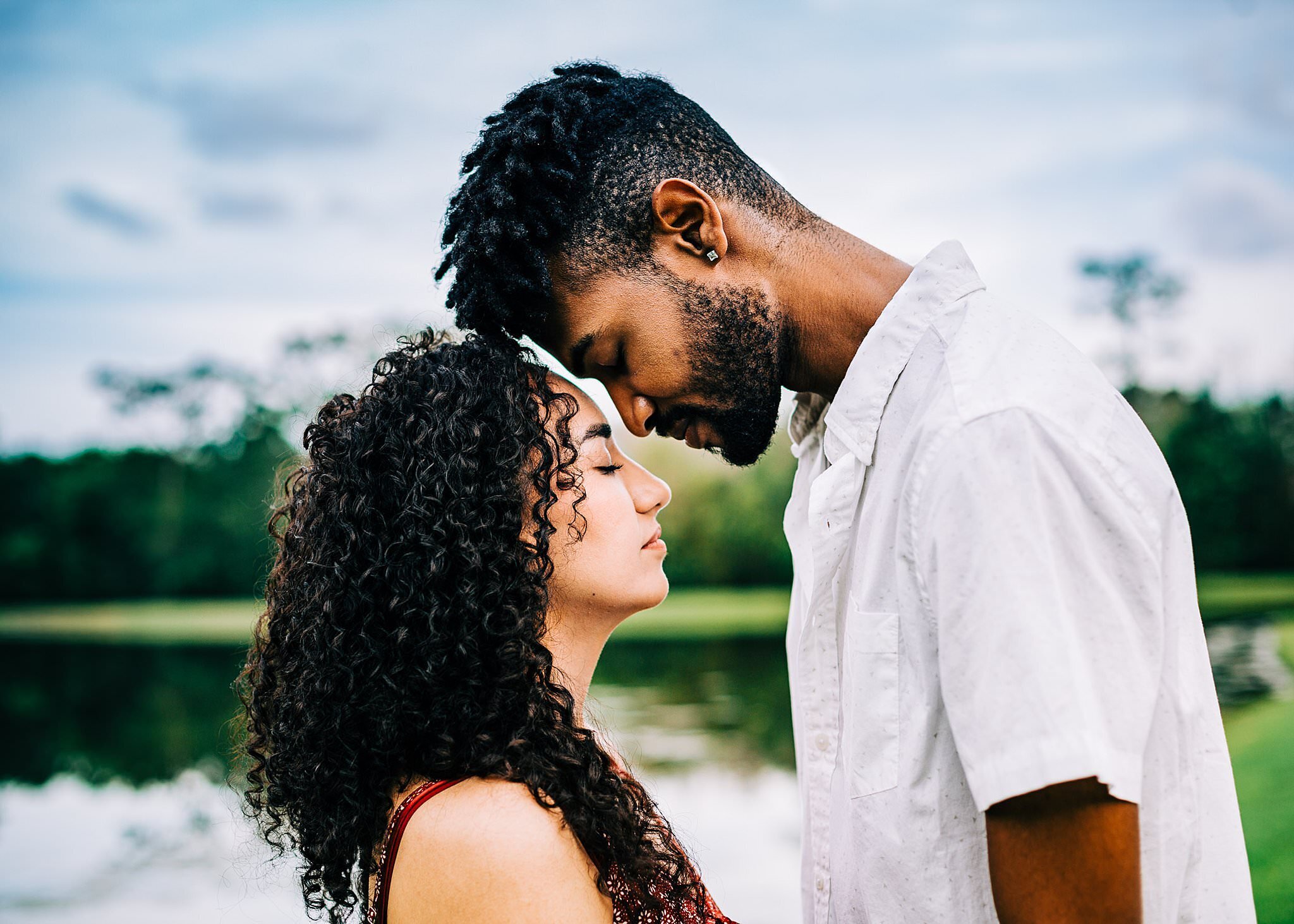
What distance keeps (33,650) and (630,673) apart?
1943cm

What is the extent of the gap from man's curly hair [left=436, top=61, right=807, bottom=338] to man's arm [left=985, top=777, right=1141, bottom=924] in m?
1.21

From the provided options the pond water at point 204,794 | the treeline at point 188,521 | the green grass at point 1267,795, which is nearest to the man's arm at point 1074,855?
the pond water at point 204,794

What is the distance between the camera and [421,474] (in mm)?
2189

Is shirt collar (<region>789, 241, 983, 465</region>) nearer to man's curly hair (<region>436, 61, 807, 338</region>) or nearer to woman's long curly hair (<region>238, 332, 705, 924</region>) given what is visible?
man's curly hair (<region>436, 61, 807, 338</region>)

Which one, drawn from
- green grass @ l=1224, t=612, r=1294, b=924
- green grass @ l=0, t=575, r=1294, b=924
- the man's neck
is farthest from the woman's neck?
Result: green grass @ l=1224, t=612, r=1294, b=924

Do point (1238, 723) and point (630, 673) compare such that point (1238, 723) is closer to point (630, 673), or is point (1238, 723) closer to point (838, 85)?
point (630, 673)

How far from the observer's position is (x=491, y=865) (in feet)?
6.18

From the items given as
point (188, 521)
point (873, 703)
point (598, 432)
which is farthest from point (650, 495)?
point (188, 521)

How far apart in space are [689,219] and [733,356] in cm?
29

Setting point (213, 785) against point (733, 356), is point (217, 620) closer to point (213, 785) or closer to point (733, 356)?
point (213, 785)

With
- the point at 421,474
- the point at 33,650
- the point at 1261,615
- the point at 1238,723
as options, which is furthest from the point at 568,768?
the point at 33,650

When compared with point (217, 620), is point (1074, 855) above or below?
below

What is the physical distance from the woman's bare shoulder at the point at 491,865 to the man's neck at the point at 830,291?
1.05m

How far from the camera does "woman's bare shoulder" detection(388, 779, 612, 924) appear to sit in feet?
6.14
